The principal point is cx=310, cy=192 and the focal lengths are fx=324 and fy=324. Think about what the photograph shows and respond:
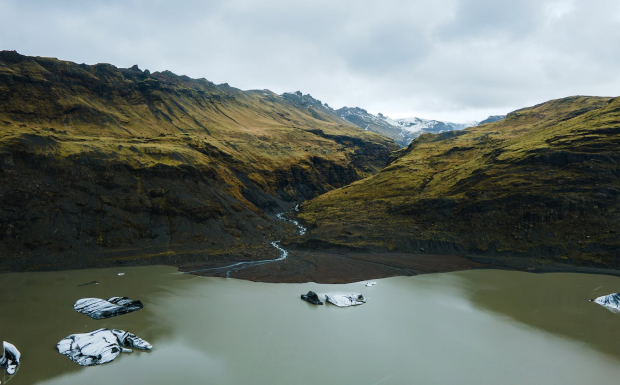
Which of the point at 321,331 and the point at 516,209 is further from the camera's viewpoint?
the point at 516,209

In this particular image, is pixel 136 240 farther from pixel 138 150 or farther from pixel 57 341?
pixel 57 341

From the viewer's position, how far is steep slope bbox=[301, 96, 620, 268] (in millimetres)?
51125

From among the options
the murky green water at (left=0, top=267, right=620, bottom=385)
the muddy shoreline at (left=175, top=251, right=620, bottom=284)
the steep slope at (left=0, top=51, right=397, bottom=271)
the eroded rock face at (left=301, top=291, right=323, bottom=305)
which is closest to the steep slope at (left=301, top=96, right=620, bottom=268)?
the muddy shoreline at (left=175, top=251, right=620, bottom=284)

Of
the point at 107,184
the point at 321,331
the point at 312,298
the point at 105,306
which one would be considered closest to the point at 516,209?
the point at 312,298

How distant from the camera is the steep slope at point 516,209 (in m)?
51.1

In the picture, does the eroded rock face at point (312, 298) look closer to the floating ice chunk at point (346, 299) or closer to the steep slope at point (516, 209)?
the floating ice chunk at point (346, 299)

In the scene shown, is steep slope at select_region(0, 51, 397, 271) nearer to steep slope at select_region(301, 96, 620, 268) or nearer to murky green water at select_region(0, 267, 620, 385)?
murky green water at select_region(0, 267, 620, 385)

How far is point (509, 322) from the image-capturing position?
1143 inches

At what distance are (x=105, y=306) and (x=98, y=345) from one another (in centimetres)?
842

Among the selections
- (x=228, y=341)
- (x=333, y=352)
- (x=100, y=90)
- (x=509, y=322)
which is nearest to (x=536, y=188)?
(x=509, y=322)

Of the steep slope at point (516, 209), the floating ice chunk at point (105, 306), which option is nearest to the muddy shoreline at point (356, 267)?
the steep slope at point (516, 209)

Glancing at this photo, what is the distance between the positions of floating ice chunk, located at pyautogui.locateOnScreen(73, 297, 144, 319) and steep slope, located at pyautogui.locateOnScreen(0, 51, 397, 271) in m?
16.5

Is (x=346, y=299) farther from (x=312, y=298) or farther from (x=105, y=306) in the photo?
(x=105, y=306)

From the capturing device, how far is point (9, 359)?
19406 millimetres
